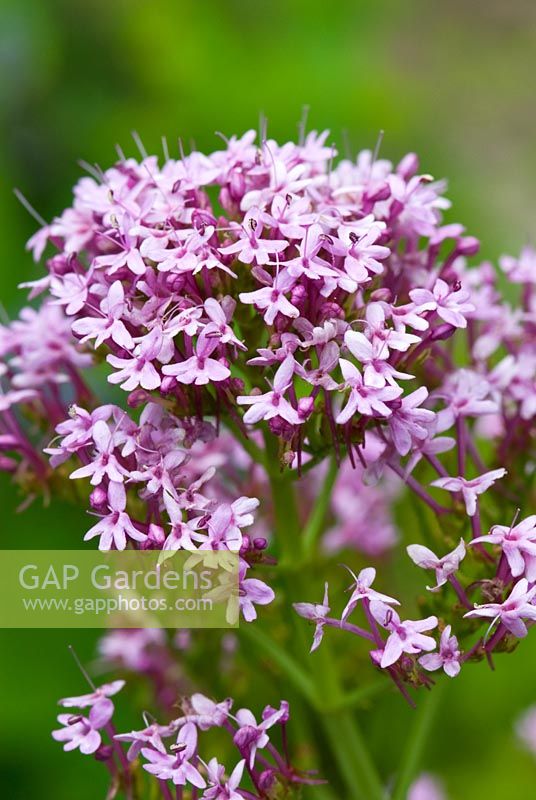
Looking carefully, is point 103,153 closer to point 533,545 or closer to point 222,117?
point 222,117

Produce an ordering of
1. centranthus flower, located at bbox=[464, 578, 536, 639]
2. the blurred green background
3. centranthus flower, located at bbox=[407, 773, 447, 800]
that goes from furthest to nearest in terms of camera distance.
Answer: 1. the blurred green background
2. centranthus flower, located at bbox=[407, 773, 447, 800]
3. centranthus flower, located at bbox=[464, 578, 536, 639]

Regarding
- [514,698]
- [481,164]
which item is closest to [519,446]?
[514,698]

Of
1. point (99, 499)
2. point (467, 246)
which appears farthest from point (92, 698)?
point (467, 246)

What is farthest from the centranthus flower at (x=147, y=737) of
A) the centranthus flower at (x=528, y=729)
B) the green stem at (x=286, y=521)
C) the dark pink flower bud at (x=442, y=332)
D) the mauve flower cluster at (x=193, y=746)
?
the centranthus flower at (x=528, y=729)

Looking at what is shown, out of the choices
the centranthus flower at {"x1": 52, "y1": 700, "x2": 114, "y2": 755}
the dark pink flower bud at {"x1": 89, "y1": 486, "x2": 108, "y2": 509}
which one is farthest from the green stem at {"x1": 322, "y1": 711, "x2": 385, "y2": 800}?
the dark pink flower bud at {"x1": 89, "y1": 486, "x2": 108, "y2": 509}

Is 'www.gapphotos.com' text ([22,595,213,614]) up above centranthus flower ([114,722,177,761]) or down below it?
below

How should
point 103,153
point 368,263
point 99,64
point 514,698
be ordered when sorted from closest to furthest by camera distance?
point 368,263 → point 514,698 → point 103,153 → point 99,64

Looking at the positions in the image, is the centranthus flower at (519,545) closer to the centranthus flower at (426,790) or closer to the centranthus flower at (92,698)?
the centranthus flower at (92,698)

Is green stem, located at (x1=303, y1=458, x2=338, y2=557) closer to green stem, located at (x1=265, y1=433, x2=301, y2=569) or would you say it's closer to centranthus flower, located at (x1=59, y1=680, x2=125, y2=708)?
green stem, located at (x1=265, y1=433, x2=301, y2=569)
